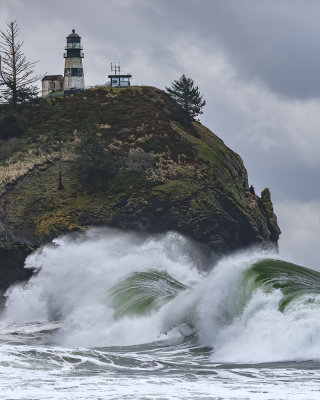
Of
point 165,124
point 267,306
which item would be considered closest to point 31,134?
point 165,124

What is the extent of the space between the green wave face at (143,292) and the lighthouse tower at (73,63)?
174 ft

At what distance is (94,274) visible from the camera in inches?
1535

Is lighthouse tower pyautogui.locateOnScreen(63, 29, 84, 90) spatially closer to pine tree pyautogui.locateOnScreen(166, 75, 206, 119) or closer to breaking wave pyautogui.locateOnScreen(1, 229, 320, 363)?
pine tree pyautogui.locateOnScreen(166, 75, 206, 119)

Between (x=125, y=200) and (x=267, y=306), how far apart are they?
41021 millimetres

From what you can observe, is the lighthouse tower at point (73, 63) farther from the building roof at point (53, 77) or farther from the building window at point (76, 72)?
the building roof at point (53, 77)

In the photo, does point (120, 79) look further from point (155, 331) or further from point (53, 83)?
point (155, 331)

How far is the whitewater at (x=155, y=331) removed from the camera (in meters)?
17.6

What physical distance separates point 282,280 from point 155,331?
179 inches

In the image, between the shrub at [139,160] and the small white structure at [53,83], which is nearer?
the shrub at [139,160]

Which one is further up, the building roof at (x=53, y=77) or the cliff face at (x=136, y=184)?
the building roof at (x=53, y=77)

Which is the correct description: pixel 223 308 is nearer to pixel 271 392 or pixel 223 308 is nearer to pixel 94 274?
pixel 271 392

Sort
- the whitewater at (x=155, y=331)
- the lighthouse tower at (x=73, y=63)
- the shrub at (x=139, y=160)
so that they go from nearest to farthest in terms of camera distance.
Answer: the whitewater at (x=155, y=331) < the shrub at (x=139, y=160) < the lighthouse tower at (x=73, y=63)

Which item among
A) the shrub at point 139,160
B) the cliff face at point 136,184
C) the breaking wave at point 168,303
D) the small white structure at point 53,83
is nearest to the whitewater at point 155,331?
the breaking wave at point 168,303

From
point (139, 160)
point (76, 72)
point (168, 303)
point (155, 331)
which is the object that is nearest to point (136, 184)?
point (139, 160)
